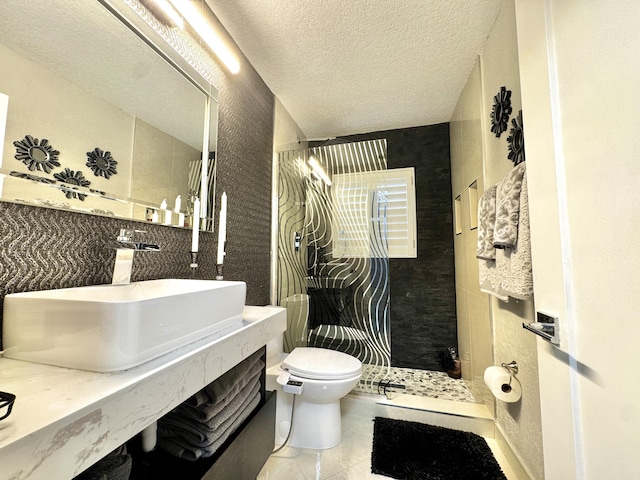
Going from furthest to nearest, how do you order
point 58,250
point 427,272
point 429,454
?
point 427,272 → point 429,454 → point 58,250

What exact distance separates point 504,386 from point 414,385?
102cm

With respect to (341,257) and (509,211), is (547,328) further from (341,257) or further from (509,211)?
(341,257)

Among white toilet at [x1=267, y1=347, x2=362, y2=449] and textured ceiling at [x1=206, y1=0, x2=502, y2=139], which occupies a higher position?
textured ceiling at [x1=206, y1=0, x2=502, y2=139]

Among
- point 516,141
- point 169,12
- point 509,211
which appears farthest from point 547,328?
point 169,12

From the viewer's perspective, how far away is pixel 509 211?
120 centimetres

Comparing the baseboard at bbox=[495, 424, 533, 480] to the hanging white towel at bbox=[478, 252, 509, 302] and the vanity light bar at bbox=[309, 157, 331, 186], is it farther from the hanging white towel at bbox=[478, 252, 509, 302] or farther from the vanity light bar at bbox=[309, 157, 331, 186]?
the vanity light bar at bbox=[309, 157, 331, 186]

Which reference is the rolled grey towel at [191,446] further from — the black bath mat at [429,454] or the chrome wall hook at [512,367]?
the chrome wall hook at [512,367]

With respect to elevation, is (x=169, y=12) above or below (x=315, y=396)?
above

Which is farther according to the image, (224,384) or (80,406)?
(224,384)

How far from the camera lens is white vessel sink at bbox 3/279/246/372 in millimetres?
540

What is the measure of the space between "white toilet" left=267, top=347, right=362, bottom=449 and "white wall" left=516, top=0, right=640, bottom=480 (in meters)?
1.02

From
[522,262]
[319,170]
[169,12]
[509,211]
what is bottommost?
[522,262]

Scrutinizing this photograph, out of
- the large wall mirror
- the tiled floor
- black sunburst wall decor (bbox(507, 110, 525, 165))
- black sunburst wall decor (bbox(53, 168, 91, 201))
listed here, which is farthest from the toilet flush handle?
black sunburst wall decor (bbox(507, 110, 525, 165))

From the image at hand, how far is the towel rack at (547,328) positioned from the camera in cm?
62
